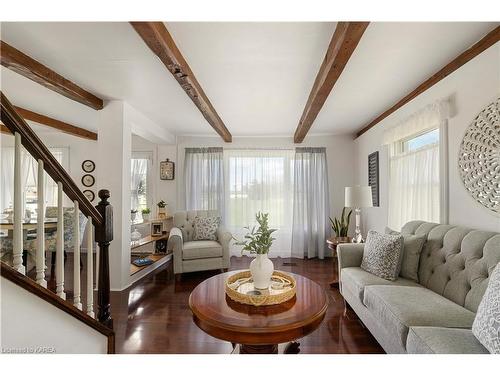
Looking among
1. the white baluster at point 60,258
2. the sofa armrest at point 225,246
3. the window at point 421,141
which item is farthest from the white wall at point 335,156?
the white baluster at point 60,258

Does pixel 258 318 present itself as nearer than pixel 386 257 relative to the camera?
Yes

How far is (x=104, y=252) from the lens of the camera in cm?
162

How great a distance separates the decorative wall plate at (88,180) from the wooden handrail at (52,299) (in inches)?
150

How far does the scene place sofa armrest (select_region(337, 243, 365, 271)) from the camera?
2408mm

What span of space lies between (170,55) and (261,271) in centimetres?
159

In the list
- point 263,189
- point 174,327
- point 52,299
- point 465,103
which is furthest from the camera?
point 263,189

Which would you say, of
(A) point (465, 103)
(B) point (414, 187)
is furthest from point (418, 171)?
(A) point (465, 103)

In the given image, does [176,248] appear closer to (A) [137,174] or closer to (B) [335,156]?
(A) [137,174]

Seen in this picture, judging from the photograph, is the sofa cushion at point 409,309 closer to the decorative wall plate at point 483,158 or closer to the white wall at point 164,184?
the decorative wall plate at point 483,158

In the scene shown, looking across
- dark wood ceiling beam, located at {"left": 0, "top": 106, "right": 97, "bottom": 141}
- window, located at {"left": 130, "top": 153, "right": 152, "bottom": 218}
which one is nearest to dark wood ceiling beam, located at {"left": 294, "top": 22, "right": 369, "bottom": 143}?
window, located at {"left": 130, "top": 153, "right": 152, "bottom": 218}

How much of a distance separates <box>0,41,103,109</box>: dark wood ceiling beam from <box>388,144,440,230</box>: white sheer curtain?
350cm

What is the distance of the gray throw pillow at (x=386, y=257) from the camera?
203cm

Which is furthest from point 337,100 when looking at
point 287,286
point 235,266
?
point 235,266

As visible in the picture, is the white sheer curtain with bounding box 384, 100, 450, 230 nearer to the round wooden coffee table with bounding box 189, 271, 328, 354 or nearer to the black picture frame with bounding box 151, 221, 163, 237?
the round wooden coffee table with bounding box 189, 271, 328, 354
